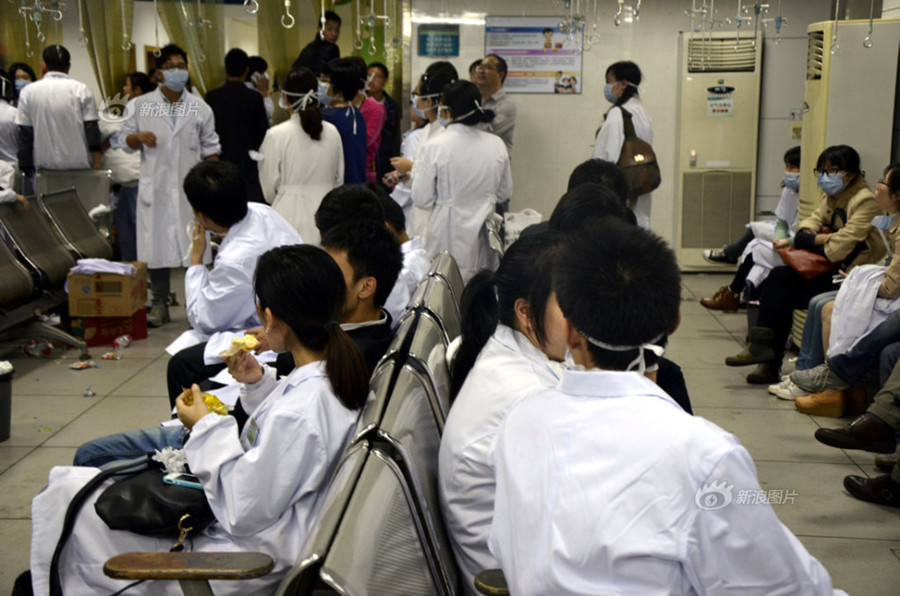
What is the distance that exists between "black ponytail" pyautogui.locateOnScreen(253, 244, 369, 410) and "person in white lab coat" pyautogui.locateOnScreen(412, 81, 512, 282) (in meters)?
3.25

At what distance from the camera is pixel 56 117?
7.16 m

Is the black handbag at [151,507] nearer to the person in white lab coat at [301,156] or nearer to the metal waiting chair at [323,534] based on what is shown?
the metal waiting chair at [323,534]

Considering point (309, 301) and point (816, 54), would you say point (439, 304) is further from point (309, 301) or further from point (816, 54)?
point (816, 54)

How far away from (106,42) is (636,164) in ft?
15.1

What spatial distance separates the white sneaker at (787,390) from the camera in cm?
513

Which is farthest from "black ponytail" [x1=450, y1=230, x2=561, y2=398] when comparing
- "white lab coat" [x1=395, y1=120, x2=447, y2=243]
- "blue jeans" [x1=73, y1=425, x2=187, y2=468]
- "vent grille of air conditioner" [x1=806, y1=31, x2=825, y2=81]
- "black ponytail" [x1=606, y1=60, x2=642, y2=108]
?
"black ponytail" [x1=606, y1=60, x2=642, y2=108]

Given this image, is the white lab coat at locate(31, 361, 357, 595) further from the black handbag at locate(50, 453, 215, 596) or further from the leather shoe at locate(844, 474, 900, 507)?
the leather shoe at locate(844, 474, 900, 507)

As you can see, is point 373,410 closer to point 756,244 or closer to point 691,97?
point 756,244

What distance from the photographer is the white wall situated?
347 inches

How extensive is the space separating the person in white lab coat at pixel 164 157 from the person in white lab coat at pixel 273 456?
15.3 feet

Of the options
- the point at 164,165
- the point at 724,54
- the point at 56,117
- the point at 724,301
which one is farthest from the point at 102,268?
the point at 724,54

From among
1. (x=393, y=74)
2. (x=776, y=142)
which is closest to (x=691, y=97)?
(x=776, y=142)

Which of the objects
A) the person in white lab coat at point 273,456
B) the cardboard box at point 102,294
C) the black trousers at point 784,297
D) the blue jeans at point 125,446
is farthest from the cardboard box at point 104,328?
the person in white lab coat at point 273,456

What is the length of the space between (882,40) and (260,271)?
16.0ft
